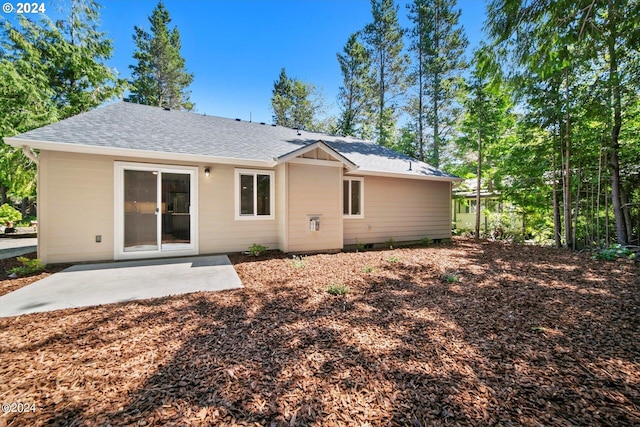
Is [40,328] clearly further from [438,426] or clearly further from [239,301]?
[438,426]

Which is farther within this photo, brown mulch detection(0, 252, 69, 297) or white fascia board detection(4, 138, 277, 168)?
white fascia board detection(4, 138, 277, 168)

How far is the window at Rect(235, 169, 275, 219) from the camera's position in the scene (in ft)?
22.4

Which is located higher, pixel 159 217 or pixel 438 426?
pixel 159 217

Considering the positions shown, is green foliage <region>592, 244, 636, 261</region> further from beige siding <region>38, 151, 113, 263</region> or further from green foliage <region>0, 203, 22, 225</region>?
green foliage <region>0, 203, 22, 225</region>

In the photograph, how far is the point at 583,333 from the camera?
2.65 meters

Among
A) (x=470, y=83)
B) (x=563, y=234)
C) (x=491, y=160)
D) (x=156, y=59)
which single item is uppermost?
(x=156, y=59)

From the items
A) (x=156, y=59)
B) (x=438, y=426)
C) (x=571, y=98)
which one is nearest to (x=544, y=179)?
(x=571, y=98)

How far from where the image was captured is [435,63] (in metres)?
15.0

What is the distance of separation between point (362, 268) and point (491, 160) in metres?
8.85

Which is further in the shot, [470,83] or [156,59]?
[156,59]

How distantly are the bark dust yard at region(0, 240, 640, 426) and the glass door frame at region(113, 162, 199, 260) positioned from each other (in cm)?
312

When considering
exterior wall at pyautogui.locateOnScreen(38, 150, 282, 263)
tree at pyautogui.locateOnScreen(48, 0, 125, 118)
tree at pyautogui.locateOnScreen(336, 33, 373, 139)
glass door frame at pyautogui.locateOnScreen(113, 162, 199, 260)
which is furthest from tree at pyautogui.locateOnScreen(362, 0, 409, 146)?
tree at pyautogui.locateOnScreen(48, 0, 125, 118)

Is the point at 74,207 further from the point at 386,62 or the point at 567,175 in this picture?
the point at 386,62

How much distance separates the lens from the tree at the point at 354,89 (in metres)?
17.0
